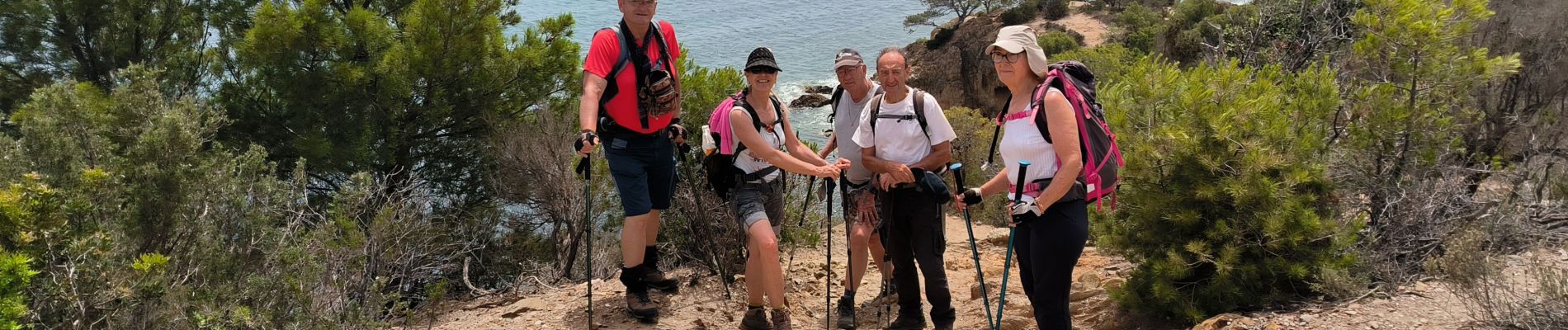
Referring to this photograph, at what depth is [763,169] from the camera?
15.4ft

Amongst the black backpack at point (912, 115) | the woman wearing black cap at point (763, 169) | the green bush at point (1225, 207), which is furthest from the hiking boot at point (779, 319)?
the green bush at point (1225, 207)

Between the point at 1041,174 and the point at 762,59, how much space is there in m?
1.46

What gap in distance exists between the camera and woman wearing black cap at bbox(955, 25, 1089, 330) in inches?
138

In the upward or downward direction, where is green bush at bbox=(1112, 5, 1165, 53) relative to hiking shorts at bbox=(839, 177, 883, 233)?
downward

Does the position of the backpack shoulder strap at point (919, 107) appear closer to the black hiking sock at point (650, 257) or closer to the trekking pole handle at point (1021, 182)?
the trekking pole handle at point (1021, 182)

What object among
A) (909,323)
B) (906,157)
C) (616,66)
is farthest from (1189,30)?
(616,66)

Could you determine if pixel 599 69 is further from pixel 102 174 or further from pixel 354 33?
pixel 354 33

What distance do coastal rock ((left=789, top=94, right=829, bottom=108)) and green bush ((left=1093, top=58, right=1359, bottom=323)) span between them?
97.1ft

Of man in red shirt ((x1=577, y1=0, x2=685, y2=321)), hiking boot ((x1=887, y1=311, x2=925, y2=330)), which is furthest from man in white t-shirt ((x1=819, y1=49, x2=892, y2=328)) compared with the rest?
man in red shirt ((x1=577, y1=0, x2=685, y2=321))

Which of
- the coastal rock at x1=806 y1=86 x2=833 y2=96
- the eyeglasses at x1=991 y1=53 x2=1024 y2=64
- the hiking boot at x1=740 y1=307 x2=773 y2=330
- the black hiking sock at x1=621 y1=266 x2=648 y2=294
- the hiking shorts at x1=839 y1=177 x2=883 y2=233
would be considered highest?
the eyeglasses at x1=991 y1=53 x2=1024 y2=64

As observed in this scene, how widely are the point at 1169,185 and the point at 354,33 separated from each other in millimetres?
7833

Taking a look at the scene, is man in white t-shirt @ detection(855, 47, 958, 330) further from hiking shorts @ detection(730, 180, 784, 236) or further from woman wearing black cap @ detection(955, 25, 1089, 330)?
woman wearing black cap @ detection(955, 25, 1089, 330)

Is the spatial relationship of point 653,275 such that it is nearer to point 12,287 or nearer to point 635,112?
point 635,112

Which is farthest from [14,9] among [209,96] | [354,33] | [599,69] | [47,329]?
[599,69]
